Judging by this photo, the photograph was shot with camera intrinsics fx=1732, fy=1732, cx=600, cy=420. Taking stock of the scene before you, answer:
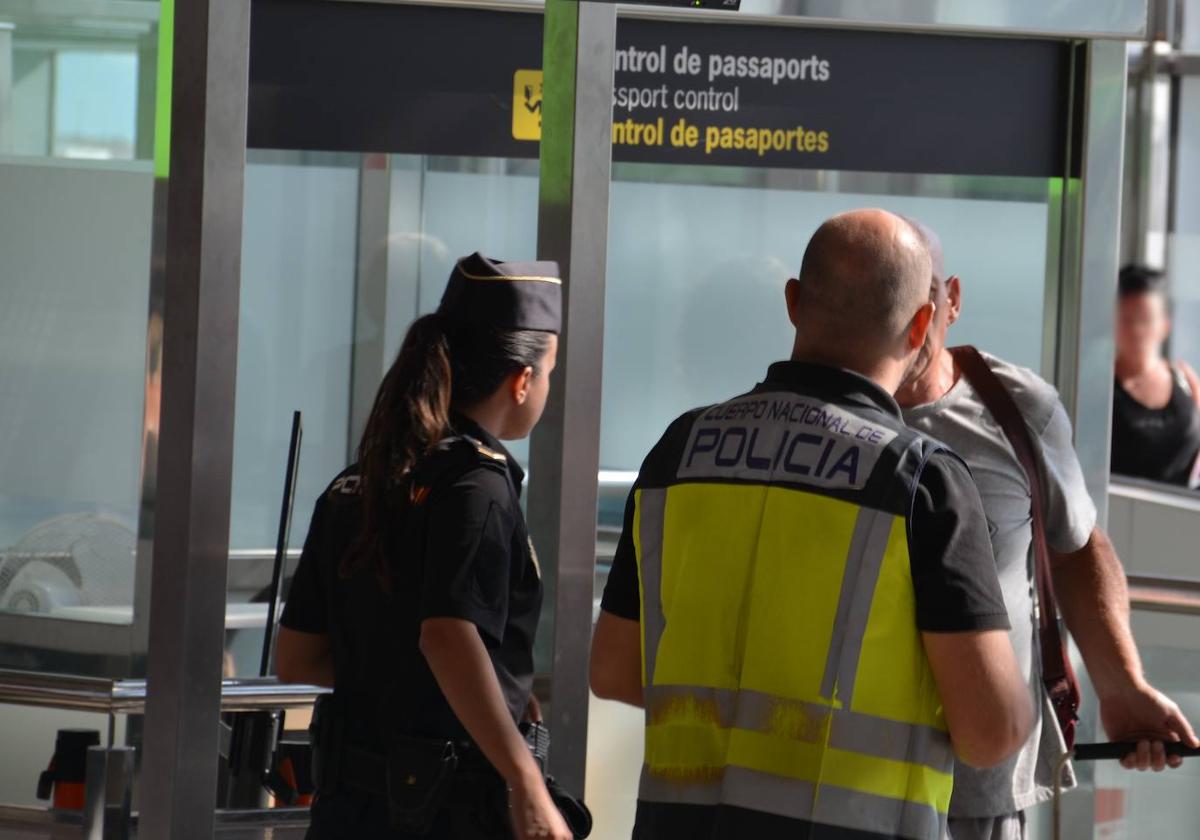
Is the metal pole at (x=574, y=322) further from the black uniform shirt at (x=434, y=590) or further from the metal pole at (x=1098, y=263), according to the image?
the metal pole at (x=1098, y=263)

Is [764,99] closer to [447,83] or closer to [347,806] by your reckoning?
[447,83]

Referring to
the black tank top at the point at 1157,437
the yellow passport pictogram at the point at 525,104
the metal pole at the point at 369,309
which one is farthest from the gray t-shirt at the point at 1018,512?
the black tank top at the point at 1157,437

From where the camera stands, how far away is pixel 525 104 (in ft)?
11.7

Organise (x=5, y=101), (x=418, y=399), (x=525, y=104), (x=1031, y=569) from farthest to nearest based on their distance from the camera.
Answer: (x=525, y=104), (x=5, y=101), (x=1031, y=569), (x=418, y=399)

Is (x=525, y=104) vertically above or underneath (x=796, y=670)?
above

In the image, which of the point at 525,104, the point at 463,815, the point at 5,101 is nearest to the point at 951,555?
the point at 463,815

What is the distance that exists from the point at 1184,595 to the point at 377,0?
209 centimetres

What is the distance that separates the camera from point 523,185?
3.69 metres

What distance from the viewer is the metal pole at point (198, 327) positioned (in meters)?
2.10

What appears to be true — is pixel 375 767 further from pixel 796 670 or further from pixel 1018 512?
pixel 1018 512

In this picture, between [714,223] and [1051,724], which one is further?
[714,223]

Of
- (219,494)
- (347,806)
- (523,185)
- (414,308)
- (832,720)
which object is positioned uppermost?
(523,185)

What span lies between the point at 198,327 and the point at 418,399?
0.28 meters

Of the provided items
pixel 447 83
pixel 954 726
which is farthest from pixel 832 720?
pixel 447 83
